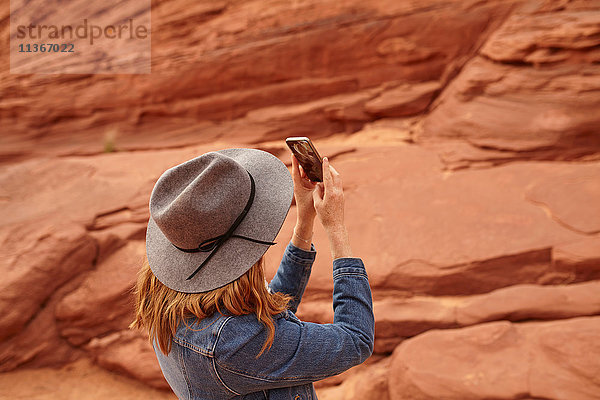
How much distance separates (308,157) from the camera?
170 centimetres

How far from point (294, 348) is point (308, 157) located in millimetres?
672

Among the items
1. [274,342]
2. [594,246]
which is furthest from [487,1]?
[274,342]

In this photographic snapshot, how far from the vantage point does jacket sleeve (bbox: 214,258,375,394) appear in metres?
1.26

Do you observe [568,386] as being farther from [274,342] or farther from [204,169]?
[204,169]

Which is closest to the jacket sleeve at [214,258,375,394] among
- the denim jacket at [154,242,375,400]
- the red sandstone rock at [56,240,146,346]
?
the denim jacket at [154,242,375,400]

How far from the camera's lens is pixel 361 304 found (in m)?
1.39

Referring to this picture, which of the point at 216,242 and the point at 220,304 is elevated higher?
the point at 216,242

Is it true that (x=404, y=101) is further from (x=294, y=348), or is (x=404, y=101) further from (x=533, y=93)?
(x=294, y=348)

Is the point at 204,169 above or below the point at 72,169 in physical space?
above

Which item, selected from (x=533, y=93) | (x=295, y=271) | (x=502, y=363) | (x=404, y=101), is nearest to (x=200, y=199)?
(x=295, y=271)

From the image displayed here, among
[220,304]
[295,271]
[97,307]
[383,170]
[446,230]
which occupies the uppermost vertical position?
[220,304]

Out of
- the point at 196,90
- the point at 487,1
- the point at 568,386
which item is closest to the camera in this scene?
the point at 568,386

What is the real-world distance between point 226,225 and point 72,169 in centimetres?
477

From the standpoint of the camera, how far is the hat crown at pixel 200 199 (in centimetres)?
128
